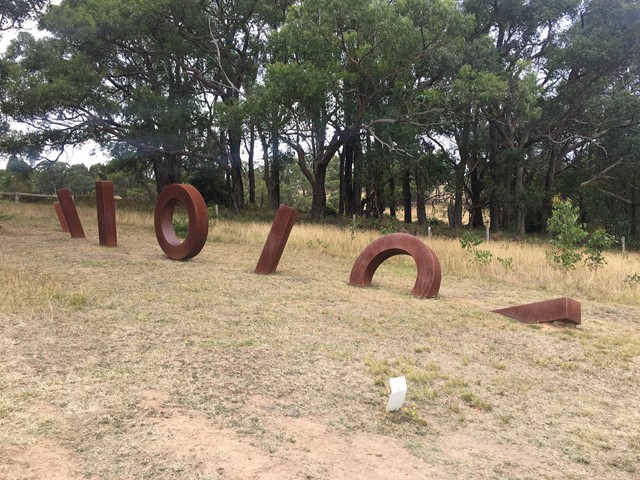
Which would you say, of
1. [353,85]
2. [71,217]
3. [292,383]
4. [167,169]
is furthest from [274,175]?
[292,383]

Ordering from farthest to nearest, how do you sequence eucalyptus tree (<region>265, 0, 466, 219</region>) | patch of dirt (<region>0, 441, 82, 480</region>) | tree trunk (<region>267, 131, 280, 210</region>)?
tree trunk (<region>267, 131, 280, 210</region>)
eucalyptus tree (<region>265, 0, 466, 219</region>)
patch of dirt (<region>0, 441, 82, 480</region>)

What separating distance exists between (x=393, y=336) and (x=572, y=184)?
26184 mm

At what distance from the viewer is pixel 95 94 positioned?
846 inches

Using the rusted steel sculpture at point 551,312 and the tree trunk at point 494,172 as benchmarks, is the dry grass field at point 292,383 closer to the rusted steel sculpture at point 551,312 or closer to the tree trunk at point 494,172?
the rusted steel sculpture at point 551,312

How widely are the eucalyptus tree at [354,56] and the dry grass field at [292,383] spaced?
11728 mm

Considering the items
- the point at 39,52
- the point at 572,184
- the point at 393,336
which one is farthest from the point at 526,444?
the point at 572,184

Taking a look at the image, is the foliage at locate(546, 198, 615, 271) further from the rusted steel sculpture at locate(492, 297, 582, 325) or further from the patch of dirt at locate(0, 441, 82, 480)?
the patch of dirt at locate(0, 441, 82, 480)

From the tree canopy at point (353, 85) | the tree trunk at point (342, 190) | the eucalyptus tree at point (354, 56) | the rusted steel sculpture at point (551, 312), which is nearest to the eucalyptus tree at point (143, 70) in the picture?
the tree canopy at point (353, 85)

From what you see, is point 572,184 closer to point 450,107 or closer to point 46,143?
point 450,107

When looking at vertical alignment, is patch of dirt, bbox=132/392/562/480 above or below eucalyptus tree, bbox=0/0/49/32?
below

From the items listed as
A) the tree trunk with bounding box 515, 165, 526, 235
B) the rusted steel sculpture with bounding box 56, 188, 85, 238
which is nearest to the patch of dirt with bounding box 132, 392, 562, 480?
the rusted steel sculpture with bounding box 56, 188, 85, 238

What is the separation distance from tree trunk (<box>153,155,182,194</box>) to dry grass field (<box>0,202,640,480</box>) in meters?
19.7

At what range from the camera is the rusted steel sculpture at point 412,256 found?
7.73m

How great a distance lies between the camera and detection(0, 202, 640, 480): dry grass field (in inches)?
114
